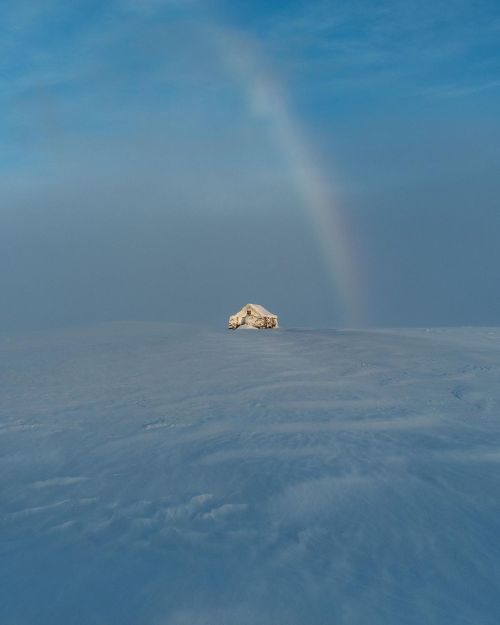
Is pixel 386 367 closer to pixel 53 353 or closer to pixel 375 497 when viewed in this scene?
pixel 375 497

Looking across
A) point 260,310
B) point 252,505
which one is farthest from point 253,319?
point 252,505

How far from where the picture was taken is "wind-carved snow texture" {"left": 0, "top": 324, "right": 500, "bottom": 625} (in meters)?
1.63

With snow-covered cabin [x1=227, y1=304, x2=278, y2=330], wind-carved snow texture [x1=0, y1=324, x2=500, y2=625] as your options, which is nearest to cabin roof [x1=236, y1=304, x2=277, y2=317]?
snow-covered cabin [x1=227, y1=304, x2=278, y2=330]

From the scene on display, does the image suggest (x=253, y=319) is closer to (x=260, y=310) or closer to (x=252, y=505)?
(x=260, y=310)

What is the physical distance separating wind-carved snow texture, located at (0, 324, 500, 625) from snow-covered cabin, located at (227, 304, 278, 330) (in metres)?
11.1

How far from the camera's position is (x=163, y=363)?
6.73 metres

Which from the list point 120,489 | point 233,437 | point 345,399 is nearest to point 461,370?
point 345,399

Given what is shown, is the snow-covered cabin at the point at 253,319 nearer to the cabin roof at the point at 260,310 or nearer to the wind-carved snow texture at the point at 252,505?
the cabin roof at the point at 260,310

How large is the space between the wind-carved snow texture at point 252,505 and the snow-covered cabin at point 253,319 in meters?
11.1

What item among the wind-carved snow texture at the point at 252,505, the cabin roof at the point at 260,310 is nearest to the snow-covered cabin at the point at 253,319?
the cabin roof at the point at 260,310

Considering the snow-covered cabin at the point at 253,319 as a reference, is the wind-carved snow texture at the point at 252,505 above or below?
below

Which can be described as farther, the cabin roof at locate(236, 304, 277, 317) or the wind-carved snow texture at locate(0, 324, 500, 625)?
the cabin roof at locate(236, 304, 277, 317)

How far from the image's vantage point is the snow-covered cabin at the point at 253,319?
16094mm

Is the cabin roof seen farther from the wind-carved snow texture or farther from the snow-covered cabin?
the wind-carved snow texture
